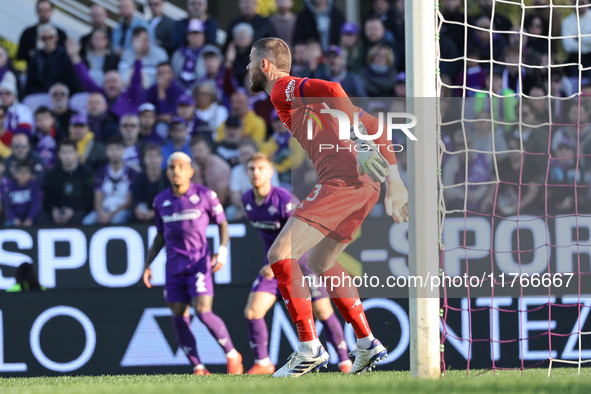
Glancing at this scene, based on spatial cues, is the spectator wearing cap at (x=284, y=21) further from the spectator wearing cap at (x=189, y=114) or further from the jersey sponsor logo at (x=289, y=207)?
the jersey sponsor logo at (x=289, y=207)

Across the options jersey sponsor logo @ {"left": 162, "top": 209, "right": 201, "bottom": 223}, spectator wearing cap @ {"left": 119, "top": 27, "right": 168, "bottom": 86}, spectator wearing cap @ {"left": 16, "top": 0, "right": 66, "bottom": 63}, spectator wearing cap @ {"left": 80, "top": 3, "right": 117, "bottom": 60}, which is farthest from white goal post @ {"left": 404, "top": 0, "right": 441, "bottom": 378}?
spectator wearing cap @ {"left": 16, "top": 0, "right": 66, "bottom": 63}

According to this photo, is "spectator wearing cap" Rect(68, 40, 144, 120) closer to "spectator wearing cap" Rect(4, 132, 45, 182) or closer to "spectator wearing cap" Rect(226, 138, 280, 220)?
"spectator wearing cap" Rect(4, 132, 45, 182)

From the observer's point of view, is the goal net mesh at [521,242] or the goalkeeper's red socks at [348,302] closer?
the goalkeeper's red socks at [348,302]

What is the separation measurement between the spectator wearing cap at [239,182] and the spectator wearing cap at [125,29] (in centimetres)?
236

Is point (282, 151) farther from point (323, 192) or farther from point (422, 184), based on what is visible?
point (422, 184)

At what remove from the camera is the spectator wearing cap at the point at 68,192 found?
7.24 meters

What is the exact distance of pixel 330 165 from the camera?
14.0 feet

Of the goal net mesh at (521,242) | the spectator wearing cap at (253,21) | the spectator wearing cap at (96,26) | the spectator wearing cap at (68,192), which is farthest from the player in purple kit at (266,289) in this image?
the spectator wearing cap at (96,26)

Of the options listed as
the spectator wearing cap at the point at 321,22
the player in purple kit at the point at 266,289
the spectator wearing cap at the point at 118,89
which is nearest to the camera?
the player in purple kit at the point at 266,289

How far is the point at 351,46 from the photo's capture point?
28.9ft

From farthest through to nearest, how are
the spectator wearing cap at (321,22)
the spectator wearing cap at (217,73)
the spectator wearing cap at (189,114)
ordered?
the spectator wearing cap at (321,22)
the spectator wearing cap at (217,73)
the spectator wearing cap at (189,114)

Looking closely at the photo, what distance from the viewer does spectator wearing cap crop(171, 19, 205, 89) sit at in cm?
871

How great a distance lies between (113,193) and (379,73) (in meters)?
3.27

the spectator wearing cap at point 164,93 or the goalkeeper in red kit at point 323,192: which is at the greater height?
the spectator wearing cap at point 164,93
